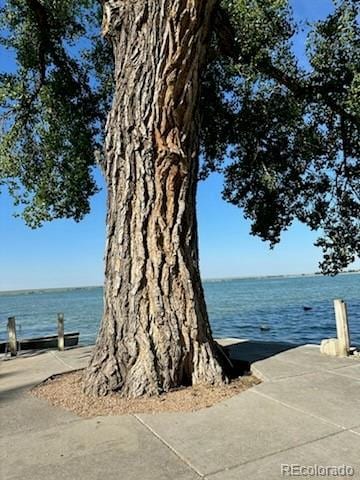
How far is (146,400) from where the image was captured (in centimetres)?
465

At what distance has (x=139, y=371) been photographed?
4.91 metres

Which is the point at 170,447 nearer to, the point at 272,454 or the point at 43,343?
the point at 272,454

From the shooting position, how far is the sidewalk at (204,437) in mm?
3041

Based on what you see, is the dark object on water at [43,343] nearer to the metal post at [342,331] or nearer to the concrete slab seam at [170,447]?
the metal post at [342,331]

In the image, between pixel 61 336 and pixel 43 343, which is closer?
pixel 61 336

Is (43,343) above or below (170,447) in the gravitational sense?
below

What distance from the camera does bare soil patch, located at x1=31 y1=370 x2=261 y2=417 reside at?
4.40 m

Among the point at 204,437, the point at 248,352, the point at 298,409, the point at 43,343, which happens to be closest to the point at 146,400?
the point at 204,437

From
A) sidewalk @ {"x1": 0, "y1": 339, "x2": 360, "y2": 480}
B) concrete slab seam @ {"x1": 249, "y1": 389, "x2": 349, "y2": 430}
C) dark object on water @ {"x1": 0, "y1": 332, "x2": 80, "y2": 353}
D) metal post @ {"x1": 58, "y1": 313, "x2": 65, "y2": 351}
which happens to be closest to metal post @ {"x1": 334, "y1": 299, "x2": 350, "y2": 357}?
sidewalk @ {"x1": 0, "y1": 339, "x2": 360, "y2": 480}

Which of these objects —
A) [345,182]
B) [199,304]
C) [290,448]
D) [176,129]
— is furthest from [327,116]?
[290,448]

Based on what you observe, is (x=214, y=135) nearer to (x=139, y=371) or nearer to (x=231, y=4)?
(x=231, y=4)

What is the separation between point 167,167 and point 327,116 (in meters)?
4.67

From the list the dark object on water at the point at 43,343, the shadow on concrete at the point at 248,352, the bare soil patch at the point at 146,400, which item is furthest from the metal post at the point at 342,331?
the dark object on water at the point at 43,343

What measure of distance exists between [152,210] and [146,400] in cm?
222
